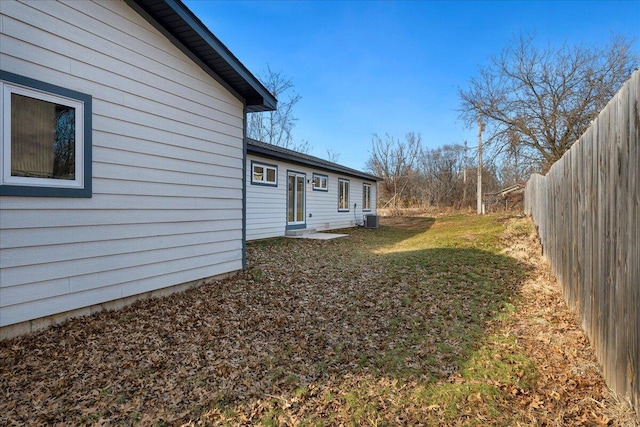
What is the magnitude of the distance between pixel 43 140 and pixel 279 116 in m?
25.8

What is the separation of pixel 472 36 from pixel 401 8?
16.1ft

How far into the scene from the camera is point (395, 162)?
103ft

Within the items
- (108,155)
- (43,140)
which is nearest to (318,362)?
(108,155)

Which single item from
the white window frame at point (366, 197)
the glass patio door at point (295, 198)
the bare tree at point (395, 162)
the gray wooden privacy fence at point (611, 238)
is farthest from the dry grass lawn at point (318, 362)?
the bare tree at point (395, 162)

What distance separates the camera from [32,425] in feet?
7.56

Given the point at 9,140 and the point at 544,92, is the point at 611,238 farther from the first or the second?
the point at 544,92

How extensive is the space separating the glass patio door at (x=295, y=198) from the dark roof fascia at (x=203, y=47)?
5.76 m

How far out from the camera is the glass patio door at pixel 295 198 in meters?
12.2

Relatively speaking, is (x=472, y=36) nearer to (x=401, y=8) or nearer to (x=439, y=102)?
(x=401, y=8)

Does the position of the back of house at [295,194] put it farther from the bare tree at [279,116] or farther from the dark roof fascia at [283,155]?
the bare tree at [279,116]

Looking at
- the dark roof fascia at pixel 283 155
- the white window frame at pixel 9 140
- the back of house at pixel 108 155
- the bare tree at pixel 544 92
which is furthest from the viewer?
the bare tree at pixel 544 92

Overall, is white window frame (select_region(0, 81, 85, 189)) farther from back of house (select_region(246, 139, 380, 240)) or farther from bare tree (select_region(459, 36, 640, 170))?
bare tree (select_region(459, 36, 640, 170))

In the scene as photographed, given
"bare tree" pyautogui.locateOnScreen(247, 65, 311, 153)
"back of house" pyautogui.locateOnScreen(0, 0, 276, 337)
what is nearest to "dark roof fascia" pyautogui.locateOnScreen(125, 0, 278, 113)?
"back of house" pyautogui.locateOnScreen(0, 0, 276, 337)

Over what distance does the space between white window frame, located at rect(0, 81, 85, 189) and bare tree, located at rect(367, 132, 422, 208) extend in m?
27.6
